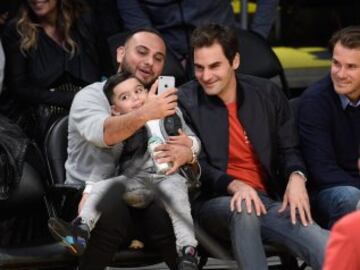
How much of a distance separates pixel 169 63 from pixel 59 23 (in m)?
0.64

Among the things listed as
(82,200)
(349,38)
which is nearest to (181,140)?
(82,200)

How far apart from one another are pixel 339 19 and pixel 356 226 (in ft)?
21.9

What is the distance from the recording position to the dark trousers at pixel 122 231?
14.6 feet

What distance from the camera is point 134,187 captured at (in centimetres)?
443

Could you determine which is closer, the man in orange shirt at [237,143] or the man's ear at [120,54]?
the man in orange shirt at [237,143]

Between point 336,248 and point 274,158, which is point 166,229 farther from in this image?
point 336,248

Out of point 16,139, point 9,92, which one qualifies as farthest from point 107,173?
point 9,92

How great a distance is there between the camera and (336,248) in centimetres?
226

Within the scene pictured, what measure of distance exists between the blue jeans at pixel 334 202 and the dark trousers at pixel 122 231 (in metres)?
0.74

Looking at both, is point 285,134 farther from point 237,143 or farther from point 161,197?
point 161,197

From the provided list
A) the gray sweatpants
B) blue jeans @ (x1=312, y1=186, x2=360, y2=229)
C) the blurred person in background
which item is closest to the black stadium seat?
the gray sweatpants

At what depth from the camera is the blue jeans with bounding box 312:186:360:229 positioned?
4.64 metres

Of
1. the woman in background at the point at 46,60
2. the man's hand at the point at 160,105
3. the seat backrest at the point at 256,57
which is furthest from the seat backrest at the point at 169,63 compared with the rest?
the man's hand at the point at 160,105

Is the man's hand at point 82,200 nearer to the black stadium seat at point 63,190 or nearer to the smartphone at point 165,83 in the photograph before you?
the black stadium seat at point 63,190
